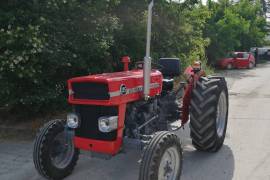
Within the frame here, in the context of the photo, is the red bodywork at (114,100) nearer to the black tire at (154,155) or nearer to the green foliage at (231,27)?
the black tire at (154,155)

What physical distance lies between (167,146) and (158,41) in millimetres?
7622

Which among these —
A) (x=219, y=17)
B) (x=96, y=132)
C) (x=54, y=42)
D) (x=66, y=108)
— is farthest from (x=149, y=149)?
(x=219, y=17)

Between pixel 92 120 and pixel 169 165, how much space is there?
0.97 metres

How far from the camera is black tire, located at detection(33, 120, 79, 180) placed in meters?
4.77

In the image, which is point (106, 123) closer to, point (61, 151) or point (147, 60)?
point (147, 60)

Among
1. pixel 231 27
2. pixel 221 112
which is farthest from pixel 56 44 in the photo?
pixel 231 27

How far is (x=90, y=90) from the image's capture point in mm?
4547

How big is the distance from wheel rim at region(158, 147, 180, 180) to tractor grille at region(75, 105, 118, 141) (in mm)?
590

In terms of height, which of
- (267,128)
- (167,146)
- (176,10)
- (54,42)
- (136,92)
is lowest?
(267,128)

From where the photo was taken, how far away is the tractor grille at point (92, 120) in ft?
14.9

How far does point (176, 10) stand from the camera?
12.4 metres

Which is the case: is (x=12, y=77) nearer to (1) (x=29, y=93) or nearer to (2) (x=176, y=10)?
(1) (x=29, y=93)

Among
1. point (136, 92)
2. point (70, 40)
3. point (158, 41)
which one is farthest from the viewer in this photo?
point (158, 41)

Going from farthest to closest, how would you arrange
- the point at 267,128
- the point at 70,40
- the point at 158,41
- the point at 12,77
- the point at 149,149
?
the point at 158,41 → the point at 267,128 → the point at 70,40 → the point at 12,77 → the point at 149,149
